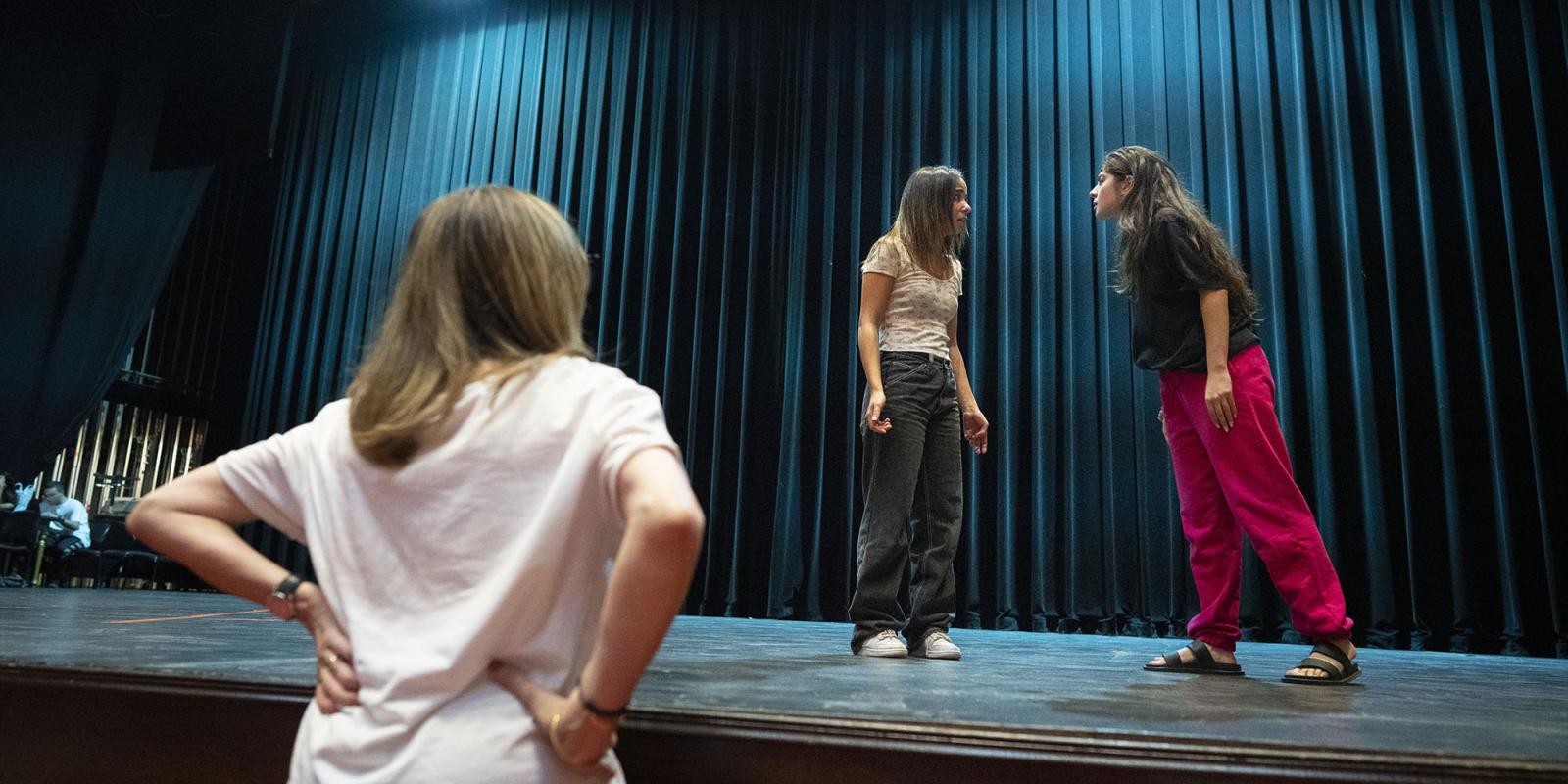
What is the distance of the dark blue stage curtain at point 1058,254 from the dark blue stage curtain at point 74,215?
1297 millimetres

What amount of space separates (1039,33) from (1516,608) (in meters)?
3.69

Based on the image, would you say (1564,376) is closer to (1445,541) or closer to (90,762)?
(1445,541)

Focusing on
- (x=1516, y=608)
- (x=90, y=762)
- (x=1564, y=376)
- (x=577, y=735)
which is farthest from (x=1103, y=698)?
(x=1564, y=376)

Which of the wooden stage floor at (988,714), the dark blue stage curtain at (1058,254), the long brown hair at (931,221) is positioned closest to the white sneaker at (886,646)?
the wooden stage floor at (988,714)

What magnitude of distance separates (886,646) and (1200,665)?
0.67 meters

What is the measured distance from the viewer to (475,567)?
31.9 inches

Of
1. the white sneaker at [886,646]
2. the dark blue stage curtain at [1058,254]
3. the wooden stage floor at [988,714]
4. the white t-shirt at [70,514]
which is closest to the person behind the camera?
the wooden stage floor at [988,714]

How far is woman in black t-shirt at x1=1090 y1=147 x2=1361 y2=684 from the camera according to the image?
1.86 m

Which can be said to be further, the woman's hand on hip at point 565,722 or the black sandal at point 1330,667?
the black sandal at point 1330,667

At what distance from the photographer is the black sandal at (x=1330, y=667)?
1.86 meters

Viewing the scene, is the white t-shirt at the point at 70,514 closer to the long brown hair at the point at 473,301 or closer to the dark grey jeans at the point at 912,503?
the dark grey jeans at the point at 912,503

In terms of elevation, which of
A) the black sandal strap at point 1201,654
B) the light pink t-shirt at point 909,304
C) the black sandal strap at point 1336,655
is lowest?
the black sandal strap at point 1201,654

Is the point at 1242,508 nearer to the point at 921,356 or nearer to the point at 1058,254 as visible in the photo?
the point at 921,356

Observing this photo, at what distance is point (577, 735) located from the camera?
2.52 feet
